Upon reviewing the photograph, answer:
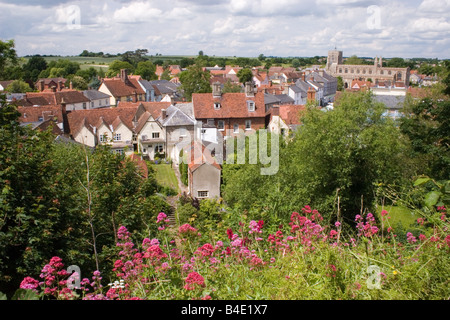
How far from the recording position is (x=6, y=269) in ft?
15.8

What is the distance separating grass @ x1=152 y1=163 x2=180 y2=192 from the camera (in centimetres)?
2824

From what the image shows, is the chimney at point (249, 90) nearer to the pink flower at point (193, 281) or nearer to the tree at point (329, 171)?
the tree at point (329, 171)

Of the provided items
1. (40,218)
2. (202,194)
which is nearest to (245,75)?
(202,194)

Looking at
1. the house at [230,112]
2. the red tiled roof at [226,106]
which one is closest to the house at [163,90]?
the red tiled roof at [226,106]

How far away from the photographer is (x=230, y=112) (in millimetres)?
36062

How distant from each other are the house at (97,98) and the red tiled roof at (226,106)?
28.0 metres

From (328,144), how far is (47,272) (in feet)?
48.6

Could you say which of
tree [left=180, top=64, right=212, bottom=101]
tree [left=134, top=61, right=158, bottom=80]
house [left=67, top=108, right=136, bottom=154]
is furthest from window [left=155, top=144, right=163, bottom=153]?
tree [left=134, top=61, right=158, bottom=80]

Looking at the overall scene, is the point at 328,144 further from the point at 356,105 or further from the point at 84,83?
the point at 84,83

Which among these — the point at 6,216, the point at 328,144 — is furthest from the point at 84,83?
the point at 6,216

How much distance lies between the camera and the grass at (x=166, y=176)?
2824 cm

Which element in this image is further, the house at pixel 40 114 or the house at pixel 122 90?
the house at pixel 122 90

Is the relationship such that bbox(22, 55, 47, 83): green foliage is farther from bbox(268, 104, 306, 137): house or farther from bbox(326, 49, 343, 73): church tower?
bbox(326, 49, 343, 73): church tower
